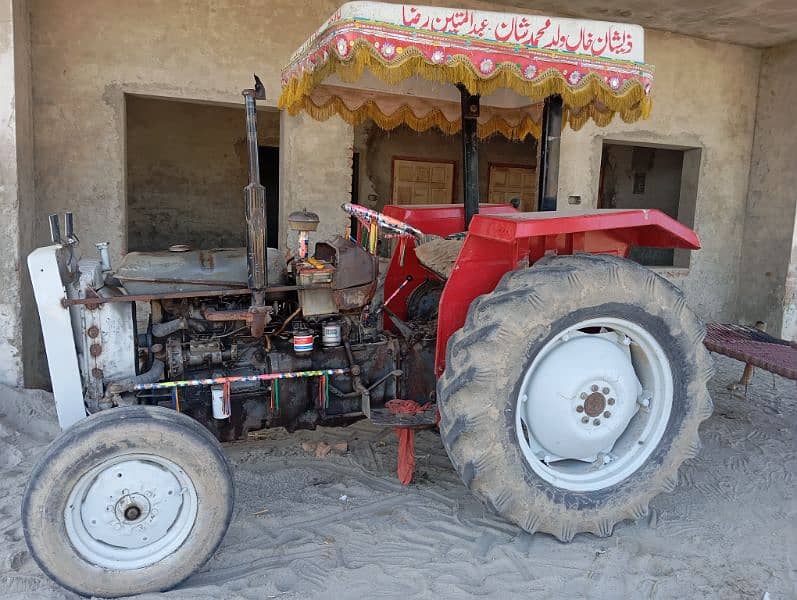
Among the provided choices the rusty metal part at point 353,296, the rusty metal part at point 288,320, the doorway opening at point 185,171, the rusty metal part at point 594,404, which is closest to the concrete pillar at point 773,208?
the rusty metal part at point 594,404

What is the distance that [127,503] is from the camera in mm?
2105

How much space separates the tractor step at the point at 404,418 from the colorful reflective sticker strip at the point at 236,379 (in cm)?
27

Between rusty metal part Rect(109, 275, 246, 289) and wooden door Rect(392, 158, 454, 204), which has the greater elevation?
wooden door Rect(392, 158, 454, 204)

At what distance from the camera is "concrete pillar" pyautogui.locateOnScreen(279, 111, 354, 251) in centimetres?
541

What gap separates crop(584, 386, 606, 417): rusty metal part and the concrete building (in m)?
3.49

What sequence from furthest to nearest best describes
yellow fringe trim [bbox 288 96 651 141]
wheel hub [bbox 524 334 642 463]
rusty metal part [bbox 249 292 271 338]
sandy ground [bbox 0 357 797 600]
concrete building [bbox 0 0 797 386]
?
concrete building [bbox 0 0 797 386] → yellow fringe trim [bbox 288 96 651 141] → rusty metal part [bbox 249 292 271 338] → wheel hub [bbox 524 334 642 463] → sandy ground [bbox 0 357 797 600]

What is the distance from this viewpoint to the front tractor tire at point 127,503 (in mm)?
2018

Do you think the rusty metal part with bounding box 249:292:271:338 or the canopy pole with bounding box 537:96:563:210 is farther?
the canopy pole with bounding box 537:96:563:210

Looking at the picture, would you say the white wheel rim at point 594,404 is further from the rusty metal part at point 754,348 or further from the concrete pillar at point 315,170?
the concrete pillar at point 315,170

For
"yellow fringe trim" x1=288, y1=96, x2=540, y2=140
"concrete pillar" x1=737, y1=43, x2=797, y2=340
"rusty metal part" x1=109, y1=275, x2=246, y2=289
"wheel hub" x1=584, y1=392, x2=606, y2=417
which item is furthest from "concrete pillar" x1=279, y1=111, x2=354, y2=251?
"concrete pillar" x1=737, y1=43, x2=797, y2=340

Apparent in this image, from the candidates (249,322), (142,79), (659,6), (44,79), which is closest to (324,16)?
(142,79)

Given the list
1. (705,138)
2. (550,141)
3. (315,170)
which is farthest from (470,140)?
(705,138)

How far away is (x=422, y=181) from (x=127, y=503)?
7.29 m

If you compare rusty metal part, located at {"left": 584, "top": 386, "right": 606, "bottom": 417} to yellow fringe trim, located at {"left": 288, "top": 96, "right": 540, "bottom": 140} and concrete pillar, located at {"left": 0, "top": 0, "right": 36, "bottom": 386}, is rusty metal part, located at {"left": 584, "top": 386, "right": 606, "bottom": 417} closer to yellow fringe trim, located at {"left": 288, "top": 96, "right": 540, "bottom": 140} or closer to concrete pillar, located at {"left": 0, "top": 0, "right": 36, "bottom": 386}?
yellow fringe trim, located at {"left": 288, "top": 96, "right": 540, "bottom": 140}
